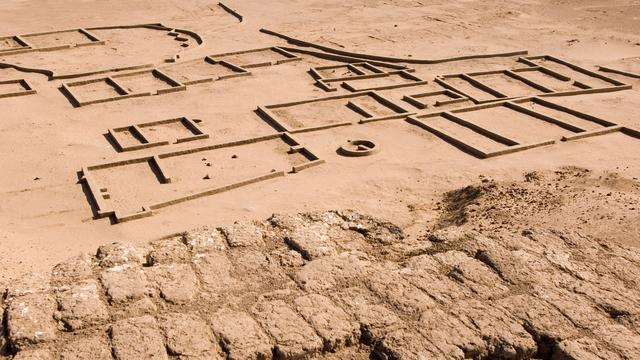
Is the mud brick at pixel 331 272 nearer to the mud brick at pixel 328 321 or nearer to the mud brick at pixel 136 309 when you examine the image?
the mud brick at pixel 328 321

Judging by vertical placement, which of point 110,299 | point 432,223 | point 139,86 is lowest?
point 139,86

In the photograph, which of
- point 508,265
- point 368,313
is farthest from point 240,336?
point 508,265

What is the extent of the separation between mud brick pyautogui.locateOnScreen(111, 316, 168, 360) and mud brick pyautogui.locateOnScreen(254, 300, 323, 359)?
0.60 metres

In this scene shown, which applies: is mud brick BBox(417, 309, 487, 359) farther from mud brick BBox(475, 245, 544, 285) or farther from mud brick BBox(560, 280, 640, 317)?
mud brick BBox(560, 280, 640, 317)

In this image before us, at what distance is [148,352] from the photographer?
3.93 m

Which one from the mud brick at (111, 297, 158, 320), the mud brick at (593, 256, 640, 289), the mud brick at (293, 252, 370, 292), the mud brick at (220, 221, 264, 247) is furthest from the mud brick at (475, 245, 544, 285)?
the mud brick at (111, 297, 158, 320)

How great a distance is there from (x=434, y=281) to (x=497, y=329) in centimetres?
58

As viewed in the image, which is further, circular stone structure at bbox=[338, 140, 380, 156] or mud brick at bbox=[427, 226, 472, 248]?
circular stone structure at bbox=[338, 140, 380, 156]

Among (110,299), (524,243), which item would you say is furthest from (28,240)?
(524,243)

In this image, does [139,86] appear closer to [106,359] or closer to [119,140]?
[119,140]

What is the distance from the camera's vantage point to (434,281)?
Answer: 15.6 ft

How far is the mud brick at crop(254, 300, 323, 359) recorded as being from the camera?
4.07m

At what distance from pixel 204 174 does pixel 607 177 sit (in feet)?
15.3

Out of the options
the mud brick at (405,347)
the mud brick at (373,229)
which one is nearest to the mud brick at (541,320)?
the mud brick at (405,347)
